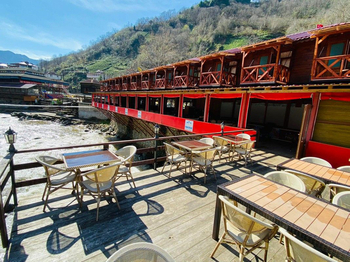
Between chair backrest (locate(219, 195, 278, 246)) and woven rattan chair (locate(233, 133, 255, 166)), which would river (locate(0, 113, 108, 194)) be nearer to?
woven rattan chair (locate(233, 133, 255, 166))

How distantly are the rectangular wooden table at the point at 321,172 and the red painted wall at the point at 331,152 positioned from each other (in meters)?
4.04

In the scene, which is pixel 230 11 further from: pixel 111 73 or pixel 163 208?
pixel 163 208

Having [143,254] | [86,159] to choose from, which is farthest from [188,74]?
[143,254]

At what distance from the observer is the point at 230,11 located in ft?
206

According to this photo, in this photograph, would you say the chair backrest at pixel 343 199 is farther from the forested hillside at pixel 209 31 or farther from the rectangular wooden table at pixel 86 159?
the forested hillside at pixel 209 31

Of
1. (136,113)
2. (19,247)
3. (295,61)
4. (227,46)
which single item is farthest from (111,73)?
(19,247)

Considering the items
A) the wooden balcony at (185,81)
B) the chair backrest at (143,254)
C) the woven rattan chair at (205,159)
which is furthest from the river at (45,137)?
the chair backrest at (143,254)

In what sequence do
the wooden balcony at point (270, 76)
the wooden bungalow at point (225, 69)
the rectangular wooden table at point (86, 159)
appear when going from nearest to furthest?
the rectangular wooden table at point (86, 159), the wooden balcony at point (270, 76), the wooden bungalow at point (225, 69)

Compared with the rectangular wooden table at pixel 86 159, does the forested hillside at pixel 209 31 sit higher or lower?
higher

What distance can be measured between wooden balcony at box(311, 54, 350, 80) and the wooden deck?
7543 mm

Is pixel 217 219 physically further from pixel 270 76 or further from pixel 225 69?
pixel 225 69

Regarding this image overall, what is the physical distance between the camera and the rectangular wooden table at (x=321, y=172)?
273 cm

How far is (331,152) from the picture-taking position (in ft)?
20.4

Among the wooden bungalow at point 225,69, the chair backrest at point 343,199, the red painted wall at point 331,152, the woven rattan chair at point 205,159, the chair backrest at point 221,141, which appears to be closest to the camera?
the chair backrest at point 343,199
